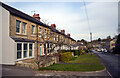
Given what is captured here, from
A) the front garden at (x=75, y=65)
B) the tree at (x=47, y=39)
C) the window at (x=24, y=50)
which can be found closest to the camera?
the front garden at (x=75, y=65)

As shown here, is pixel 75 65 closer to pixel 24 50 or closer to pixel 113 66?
pixel 113 66

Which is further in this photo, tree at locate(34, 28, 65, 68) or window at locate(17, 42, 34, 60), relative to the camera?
tree at locate(34, 28, 65, 68)

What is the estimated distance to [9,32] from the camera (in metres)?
12.9

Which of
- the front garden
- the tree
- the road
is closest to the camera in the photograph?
the road

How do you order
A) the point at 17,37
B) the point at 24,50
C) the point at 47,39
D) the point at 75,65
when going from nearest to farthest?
1. the point at 17,37
2. the point at 75,65
3. the point at 47,39
4. the point at 24,50

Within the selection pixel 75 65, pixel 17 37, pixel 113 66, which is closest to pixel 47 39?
pixel 17 37

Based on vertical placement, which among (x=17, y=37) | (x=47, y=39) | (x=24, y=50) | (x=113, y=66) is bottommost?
(x=113, y=66)

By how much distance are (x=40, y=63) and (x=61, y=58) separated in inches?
241

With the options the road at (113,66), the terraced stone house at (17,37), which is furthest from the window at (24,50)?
the road at (113,66)

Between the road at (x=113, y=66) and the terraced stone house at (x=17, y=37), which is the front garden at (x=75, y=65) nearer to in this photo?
the road at (x=113, y=66)

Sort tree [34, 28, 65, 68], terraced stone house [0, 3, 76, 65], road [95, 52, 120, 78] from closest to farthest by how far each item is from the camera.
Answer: road [95, 52, 120, 78] < terraced stone house [0, 3, 76, 65] < tree [34, 28, 65, 68]

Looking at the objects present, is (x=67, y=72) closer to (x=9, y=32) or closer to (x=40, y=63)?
(x=40, y=63)

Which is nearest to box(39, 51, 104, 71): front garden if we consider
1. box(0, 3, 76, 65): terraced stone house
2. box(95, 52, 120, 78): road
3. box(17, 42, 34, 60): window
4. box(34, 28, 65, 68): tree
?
box(95, 52, 120, 78): road

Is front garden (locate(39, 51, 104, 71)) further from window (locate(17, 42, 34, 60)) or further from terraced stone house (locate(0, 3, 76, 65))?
window (locate(17, 42, 34, 60))
